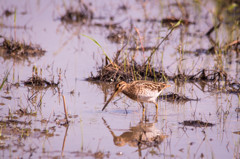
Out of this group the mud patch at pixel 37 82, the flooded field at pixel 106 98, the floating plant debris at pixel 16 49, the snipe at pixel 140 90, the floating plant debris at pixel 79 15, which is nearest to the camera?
the flooded field at pixel 106 98

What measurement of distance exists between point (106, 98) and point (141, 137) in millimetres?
2449

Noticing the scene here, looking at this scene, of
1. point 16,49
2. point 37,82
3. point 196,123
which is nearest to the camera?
point 196,123

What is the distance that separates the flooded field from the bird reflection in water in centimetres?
2

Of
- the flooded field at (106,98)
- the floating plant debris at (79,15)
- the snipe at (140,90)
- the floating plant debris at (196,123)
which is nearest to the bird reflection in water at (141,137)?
the flooded field at (106,98)

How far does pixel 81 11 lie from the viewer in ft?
52.4

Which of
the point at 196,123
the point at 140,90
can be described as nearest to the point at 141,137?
the point at 196,123

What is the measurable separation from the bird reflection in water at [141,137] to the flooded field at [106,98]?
2cm

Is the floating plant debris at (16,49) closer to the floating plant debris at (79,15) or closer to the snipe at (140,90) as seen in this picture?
the snipe at (140,90)

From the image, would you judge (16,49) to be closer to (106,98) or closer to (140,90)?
(106,98)

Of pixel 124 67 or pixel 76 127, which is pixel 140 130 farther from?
pixel 124 67

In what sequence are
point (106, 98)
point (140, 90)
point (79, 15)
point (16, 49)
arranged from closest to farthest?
point (140, 90) < point (106, 98) < point (16, 49) < point (79, 15)

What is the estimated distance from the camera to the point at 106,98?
8.32 metres

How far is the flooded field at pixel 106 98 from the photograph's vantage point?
5773mm

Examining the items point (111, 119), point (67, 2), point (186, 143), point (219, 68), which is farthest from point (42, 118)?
point (67, 2)
